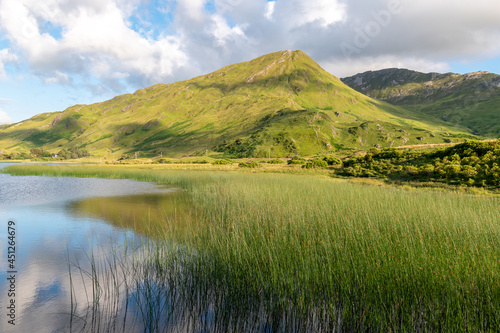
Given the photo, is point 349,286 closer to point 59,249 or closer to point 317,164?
point 59,249

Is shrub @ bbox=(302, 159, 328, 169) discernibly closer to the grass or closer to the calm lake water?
the calm lake water

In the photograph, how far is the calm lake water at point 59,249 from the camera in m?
6.86

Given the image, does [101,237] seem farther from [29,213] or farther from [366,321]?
[366,321]

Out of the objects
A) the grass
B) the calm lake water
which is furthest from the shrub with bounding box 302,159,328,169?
the grass

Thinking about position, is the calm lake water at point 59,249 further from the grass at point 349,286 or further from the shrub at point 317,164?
the shrub at point 317,164

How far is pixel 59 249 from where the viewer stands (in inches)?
472

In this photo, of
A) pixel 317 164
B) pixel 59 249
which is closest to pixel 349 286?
pixel 59 249

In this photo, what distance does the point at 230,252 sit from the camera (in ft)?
26.7

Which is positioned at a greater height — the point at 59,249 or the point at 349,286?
the point at 349,286

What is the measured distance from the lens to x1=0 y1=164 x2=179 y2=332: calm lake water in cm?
686

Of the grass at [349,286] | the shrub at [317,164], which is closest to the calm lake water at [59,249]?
the grass at [349,286]

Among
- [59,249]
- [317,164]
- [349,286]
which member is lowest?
[59,249]

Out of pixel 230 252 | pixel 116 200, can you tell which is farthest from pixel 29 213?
pixel 230 252

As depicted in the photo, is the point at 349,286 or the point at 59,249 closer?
the point at 349,286
